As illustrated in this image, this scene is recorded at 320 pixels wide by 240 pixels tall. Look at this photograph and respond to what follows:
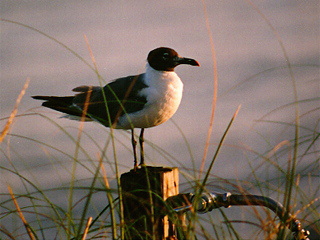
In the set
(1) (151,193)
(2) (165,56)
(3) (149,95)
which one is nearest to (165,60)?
(2) (165,56)

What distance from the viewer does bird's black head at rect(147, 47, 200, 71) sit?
493 cm

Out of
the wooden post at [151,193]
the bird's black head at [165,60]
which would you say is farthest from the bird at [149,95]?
the wooden post at [151,193]

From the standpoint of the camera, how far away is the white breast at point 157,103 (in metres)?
4.51

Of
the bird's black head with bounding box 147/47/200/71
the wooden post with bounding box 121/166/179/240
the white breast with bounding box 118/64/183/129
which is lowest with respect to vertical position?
the wooden post with bounding box 121/166/179/240

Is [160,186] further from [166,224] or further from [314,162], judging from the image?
[314,162]

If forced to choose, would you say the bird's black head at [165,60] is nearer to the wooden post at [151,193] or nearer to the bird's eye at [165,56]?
the bird's eye at [165,56]

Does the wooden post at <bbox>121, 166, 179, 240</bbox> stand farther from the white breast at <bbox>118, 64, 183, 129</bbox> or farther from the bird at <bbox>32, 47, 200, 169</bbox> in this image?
the white breast at <bbox>118, 64, 183, 129</bbox>

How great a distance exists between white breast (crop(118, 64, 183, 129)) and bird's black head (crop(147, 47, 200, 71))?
0.21 m

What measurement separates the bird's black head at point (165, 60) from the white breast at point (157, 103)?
211mm

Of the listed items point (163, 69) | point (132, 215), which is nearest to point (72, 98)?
point (163, 69)

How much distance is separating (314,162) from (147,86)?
2.15 meters

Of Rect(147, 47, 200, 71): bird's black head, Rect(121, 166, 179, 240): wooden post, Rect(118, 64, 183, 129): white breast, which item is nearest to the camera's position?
Rect(121, 166, 179, 240): wooden post

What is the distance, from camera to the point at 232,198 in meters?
3.15

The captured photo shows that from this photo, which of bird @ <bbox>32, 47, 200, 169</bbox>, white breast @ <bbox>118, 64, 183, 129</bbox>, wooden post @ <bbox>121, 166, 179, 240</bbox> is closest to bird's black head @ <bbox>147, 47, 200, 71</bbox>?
bird @ <bbox>32, 47, 200, 169</bbox>
